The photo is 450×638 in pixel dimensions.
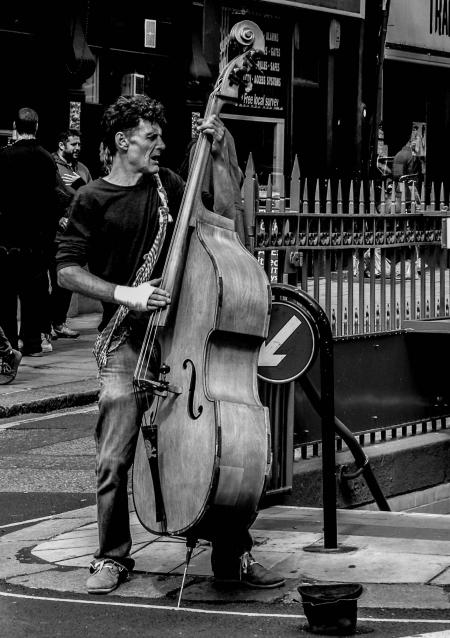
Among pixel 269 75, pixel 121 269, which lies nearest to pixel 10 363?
pixel 121 269

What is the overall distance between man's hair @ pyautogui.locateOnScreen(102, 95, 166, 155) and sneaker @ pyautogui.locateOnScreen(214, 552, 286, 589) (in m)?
1.62

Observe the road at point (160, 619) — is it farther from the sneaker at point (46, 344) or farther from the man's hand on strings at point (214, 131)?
the sneaker at point (46, 344)

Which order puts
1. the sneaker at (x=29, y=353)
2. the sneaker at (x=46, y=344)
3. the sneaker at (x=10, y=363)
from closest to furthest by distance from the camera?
the sneaker at (x=10, y=363) < the sneaker at (x=29, y=353) < the sneaker at (x=46, y=344)

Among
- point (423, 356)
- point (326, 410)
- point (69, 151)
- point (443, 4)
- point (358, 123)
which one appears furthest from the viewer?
point (443, 4)

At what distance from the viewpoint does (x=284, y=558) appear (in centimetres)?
564

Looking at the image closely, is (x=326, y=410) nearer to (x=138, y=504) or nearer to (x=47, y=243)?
(x=138, y=504)

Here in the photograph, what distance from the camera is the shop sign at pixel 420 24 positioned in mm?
20625

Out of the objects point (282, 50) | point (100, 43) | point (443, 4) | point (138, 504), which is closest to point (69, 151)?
point (100, 43)

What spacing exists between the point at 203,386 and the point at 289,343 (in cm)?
131

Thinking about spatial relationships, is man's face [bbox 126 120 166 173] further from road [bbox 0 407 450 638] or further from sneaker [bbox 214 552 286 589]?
road [bbox 0 407 450 638]

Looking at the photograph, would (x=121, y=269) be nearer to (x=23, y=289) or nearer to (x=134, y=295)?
(x=134, y=295)

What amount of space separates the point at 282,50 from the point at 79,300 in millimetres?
5127

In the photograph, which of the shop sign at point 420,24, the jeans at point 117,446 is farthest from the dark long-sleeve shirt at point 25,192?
the shop sign at point 420,24

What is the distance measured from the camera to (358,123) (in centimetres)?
1958
